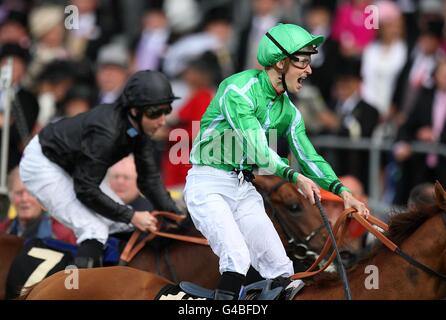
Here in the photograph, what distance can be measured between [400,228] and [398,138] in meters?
5.97

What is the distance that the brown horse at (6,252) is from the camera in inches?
354

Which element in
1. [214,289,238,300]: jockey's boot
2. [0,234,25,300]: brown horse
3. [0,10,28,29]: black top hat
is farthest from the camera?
[0,10,28,29]: black top hat

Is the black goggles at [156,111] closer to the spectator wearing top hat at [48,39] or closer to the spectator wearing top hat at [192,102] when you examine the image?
the spectator wearing top hat at [192,102]

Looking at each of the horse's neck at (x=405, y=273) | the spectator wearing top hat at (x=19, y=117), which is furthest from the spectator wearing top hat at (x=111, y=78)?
the horse's neck at (x=405, y=273)

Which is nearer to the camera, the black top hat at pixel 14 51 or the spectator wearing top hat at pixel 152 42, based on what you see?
the black top hat at pixel 14 51

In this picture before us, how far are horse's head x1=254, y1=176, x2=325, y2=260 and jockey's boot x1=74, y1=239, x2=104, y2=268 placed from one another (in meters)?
1.27

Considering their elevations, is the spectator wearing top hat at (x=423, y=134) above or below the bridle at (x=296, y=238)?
below

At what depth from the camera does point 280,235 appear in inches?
342

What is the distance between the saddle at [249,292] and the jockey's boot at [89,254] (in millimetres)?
1249

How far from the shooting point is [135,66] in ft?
50.0

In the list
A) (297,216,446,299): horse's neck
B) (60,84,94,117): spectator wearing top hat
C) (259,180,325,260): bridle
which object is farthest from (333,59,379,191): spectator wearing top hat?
(297,216,446,299): horse's neck

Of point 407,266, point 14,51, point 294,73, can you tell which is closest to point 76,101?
point 14,51

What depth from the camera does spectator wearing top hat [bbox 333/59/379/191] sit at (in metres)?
12.9

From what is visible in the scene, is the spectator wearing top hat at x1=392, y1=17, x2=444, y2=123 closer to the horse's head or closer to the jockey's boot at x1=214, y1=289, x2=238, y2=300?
the horse's head
